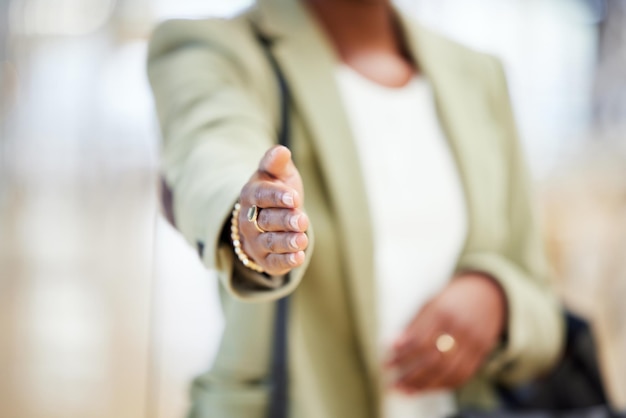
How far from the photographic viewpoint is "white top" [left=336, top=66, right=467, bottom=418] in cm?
49

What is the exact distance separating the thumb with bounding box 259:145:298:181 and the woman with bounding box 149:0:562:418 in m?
0.07

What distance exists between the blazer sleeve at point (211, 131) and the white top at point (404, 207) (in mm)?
75

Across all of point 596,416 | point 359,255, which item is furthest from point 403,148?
point 596,416

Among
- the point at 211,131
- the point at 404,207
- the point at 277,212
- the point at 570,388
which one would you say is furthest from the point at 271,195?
the point at 570,388

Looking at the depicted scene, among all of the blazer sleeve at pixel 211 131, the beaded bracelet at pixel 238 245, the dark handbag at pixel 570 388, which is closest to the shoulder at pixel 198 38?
the blazer sleeve at pixel 211 131

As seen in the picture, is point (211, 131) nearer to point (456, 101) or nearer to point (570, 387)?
point (456, 101)

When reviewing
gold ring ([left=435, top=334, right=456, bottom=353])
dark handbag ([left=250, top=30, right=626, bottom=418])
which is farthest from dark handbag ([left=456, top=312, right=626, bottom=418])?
gold ring ([left=435, top=334, right=456, bottom=353])

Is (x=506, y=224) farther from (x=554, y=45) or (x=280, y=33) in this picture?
(x=554, y=45)

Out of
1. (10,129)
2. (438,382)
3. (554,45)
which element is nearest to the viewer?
(438,382)

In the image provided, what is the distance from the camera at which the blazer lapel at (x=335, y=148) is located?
45cm

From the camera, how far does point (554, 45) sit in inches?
57.7

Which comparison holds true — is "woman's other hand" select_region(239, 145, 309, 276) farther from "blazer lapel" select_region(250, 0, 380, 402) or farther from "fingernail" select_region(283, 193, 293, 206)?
"blazer lapel" select_region(250, 0, 380, 402)

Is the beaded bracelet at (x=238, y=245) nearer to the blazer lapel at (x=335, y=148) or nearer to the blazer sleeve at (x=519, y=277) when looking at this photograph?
the blazer lapel at (x=335, y=148)

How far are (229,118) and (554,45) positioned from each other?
122cm
